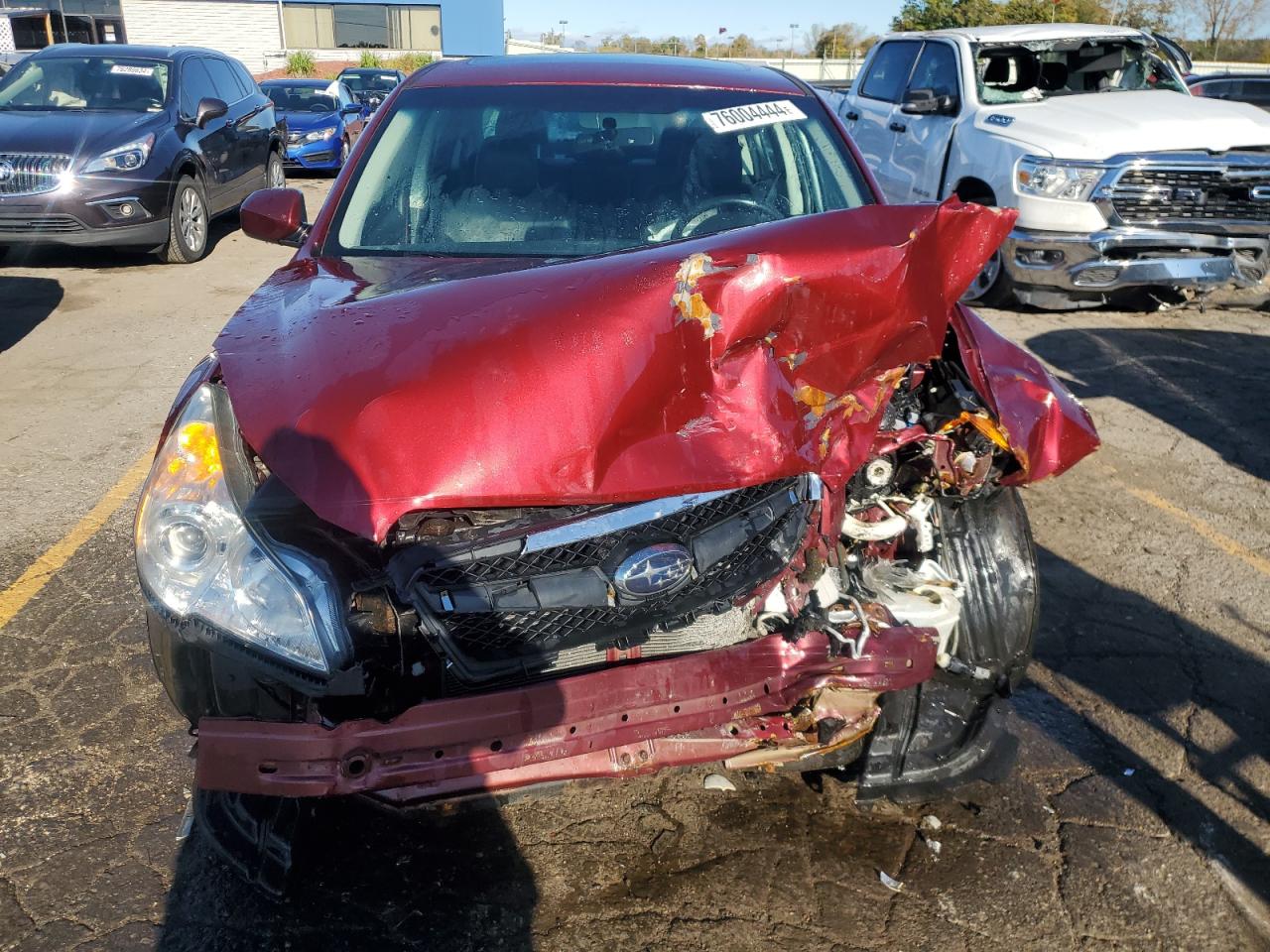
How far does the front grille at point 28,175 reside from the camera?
8117 mm

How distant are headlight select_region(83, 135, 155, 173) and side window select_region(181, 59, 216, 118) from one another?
886 millimetres

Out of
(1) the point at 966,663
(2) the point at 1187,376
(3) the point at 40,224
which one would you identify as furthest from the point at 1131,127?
(3) the point at 40,224

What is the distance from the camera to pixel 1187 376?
6414 millimetres

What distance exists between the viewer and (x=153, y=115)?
8.91 m

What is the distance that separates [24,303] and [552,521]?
737 cm

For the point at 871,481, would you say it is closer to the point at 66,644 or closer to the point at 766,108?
the point at 766,108

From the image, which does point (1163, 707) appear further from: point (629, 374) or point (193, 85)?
point (193, 85)

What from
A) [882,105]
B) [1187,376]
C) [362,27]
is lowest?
[1187,376]

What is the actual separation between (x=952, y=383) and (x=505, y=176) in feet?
5.33

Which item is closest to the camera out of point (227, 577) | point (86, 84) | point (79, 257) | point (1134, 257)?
point (227, 577)

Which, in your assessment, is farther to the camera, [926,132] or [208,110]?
[208,110]

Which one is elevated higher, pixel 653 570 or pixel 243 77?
pixel 243 77

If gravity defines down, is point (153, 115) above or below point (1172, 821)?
above

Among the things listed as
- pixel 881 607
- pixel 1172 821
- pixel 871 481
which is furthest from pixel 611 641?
pixel 1172 821
